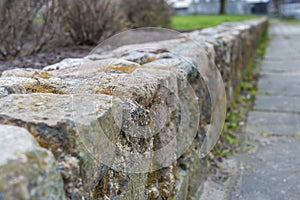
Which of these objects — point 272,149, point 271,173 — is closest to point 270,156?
point 272,149

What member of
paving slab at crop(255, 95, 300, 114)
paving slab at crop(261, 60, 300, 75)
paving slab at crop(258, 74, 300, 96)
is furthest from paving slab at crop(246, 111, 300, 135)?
paving slab at crop(261, 60, 300, 75)

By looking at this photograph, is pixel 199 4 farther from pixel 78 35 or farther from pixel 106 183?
pixel 106 183

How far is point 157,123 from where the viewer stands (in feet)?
4.31

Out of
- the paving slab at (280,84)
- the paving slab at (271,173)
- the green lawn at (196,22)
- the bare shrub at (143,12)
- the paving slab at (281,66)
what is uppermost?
the bare shrub at (143,12)

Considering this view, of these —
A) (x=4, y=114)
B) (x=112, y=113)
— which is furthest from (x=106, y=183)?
(x=4, y=114)

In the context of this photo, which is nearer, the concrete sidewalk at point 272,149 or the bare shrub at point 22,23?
the concrete sidewalk at point 272,149

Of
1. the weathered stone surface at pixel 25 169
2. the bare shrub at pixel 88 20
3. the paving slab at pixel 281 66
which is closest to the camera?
the weathered stone surface at pixel 25 169

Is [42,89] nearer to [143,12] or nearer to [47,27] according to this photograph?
[47,27]

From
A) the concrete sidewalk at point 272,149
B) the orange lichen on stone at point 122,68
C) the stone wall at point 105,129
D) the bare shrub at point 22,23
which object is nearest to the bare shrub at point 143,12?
the concrete sidewalk at point 272,149

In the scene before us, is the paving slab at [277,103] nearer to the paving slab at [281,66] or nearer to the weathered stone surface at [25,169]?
the paving slab at [281,66]

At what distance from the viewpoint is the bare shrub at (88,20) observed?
355cm

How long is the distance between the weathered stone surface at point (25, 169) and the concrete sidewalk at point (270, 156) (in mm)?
1361

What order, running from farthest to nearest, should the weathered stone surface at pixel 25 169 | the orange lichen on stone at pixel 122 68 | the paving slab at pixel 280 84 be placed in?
the paving slab at pixel 280 84
the orange lichen on stone at pixel 122 68
the weathered stone surface at pixel 25 169

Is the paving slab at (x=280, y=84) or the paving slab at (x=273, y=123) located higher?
the paving slab at (x=273, y=123)
